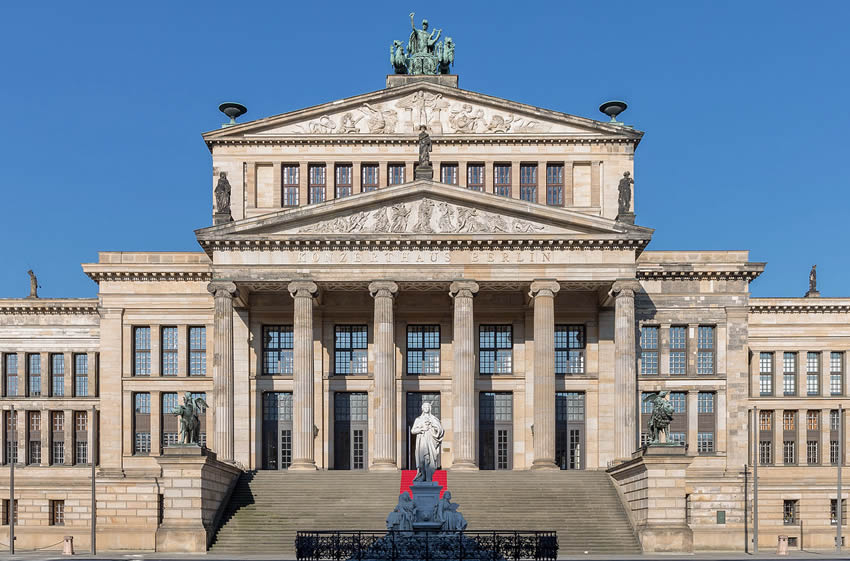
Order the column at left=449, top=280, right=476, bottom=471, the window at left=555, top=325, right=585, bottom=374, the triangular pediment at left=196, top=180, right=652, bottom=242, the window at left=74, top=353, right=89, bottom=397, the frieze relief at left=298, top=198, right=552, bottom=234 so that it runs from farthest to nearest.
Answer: the window at left=74, top=353, right=89, bottom=397 → the window at left=555, top=325, right=585, bottom=374 → the frieze relief at left=298, top=198, right=552, bottom=234 → the triangular pediment at left=196, top=180, right=652, bottom=242 → the column at left=449, top=280, right=476, bottom=471

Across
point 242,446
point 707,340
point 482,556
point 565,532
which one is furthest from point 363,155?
point 482,556

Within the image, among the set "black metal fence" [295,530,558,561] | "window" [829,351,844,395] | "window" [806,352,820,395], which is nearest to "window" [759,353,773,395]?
"window" [806,352,820,395]

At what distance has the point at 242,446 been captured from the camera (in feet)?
206

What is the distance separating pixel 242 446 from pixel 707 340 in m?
26.3

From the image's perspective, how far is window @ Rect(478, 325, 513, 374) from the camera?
6444 centimetres

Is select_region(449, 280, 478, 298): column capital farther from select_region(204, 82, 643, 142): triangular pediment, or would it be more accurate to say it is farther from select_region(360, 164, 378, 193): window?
select_region(204, 82, 643, 142): triangular pediment

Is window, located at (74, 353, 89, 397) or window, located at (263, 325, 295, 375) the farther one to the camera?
window, located at (74, 353, 89, 397)

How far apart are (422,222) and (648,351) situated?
51.4 feet

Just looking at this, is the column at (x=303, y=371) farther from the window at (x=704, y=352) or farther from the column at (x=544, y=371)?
Answer: the window at (x=704, y=352)

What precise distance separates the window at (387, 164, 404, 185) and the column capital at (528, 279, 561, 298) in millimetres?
11769

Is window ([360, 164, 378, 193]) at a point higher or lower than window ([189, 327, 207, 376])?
higher

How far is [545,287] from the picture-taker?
192ft

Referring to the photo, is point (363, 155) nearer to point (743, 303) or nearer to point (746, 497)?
point (743, 303)

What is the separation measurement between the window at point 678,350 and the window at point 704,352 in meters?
0.73
